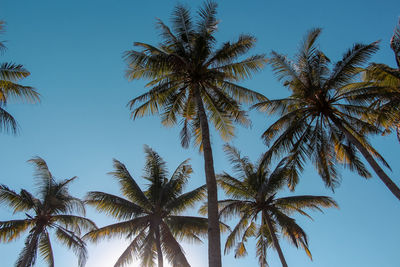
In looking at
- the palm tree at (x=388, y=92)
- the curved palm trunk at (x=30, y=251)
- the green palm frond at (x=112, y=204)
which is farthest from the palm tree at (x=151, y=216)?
the palm tree at (x=388, y=92)

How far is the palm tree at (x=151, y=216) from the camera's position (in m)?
16.2

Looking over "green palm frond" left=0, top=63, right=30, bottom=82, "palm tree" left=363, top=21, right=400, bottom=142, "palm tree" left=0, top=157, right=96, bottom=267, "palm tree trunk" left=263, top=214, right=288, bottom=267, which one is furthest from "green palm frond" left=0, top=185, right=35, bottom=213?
"palm tree" left=363, top=21, right=400, bottom=142

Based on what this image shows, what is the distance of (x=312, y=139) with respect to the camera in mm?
15305

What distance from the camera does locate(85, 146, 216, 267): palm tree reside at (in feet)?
53.3

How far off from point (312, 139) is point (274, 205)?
5175 millimetres

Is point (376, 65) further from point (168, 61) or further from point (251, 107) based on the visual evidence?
point (168, 61)

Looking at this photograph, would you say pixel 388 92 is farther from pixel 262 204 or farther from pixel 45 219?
pixel 45 219

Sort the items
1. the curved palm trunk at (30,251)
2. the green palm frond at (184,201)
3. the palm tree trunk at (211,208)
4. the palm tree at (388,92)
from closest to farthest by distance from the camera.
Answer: the palm tree trunk at (211,208), the palm tree at (388,92), the curved palm trunk at (30,251), the green palm frond at (184,201)

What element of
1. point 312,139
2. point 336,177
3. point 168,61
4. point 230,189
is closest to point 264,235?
point 230,189

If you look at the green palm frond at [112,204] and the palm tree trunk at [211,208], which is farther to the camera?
the green palm frond at [112,204]

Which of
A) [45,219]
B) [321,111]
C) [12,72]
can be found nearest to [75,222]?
[45,219]

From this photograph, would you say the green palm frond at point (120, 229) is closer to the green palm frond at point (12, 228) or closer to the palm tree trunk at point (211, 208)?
the green palm frond at point (12, 228)

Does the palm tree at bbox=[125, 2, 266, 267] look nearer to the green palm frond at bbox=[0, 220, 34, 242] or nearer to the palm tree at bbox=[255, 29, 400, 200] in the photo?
the palm tree at bbox=[255, 29, 400, 200]

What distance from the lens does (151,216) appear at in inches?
682
